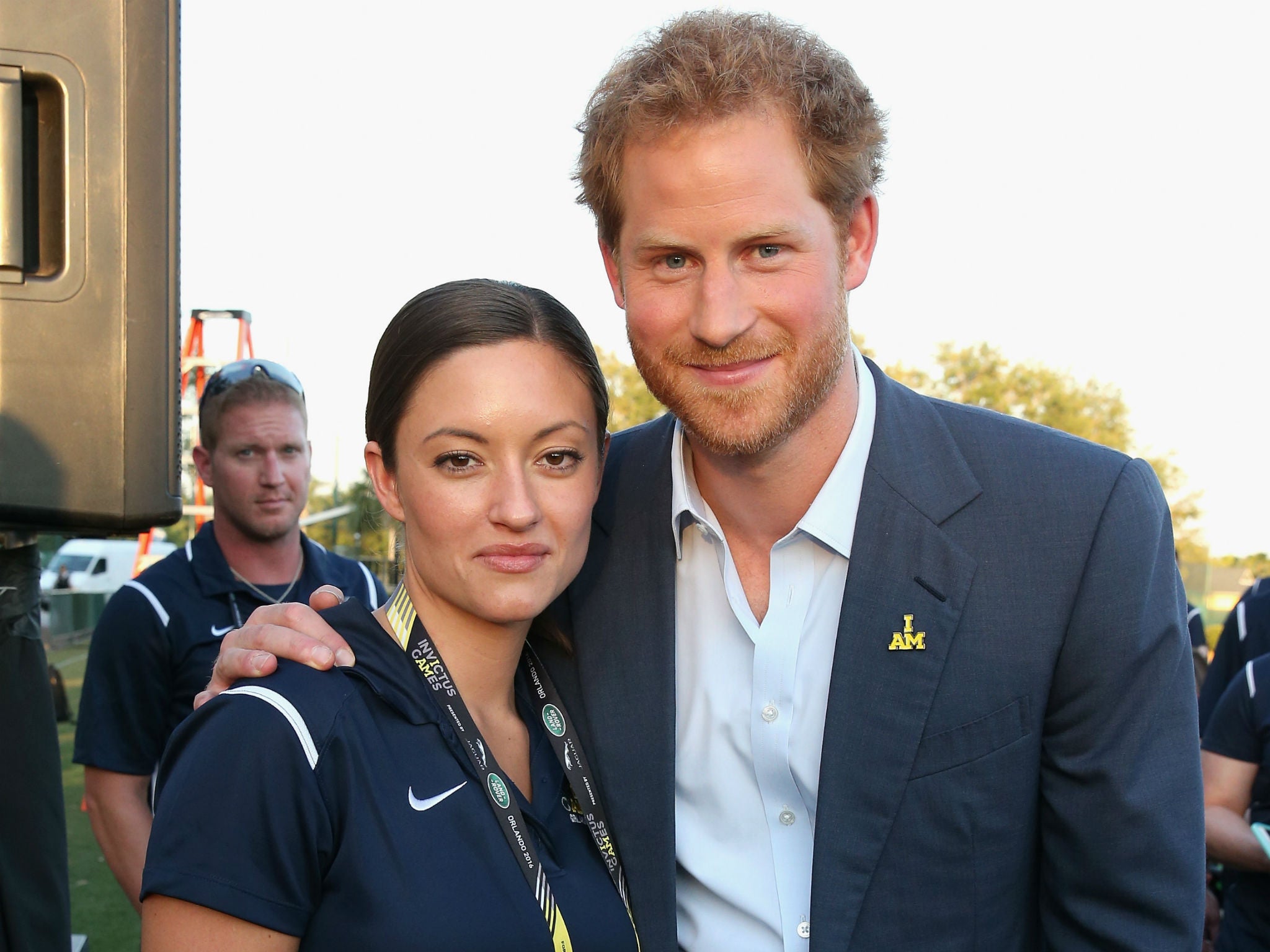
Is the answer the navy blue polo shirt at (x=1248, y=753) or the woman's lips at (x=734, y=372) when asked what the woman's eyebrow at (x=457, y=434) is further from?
the navy blue polo shirt at (x=1248, y=753)

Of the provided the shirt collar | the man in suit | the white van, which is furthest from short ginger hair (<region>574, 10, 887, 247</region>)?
the white van

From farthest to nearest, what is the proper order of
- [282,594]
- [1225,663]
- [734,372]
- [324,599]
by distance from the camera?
1. [1225,663]
2. [282,594]
3. [324,599]
4. [734,372]

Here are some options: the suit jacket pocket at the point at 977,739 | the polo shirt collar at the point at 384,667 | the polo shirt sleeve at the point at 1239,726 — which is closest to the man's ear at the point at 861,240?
the suit jacket pocket at the point at 977,739

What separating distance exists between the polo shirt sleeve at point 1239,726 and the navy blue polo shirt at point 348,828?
2711mm

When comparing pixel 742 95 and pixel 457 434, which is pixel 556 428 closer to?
pixel 457 434

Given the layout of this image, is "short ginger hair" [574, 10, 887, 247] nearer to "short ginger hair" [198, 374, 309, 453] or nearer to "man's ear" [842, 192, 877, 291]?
"man's ear" [842, 192, 877, 291]

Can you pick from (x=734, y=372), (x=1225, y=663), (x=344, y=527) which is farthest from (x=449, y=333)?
(x=344, y=527)

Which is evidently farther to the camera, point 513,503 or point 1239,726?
point 1239,726

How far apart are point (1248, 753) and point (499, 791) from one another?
2958 mm

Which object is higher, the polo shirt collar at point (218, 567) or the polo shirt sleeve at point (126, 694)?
the polo shirt collar at point (218, 567)

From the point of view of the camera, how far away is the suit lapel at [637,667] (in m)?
2.12

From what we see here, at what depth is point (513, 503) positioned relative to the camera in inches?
80.4

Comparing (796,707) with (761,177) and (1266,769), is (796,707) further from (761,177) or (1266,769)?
(1266,769)

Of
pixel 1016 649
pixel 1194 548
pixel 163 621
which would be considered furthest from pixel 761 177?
pixel 1194 548
